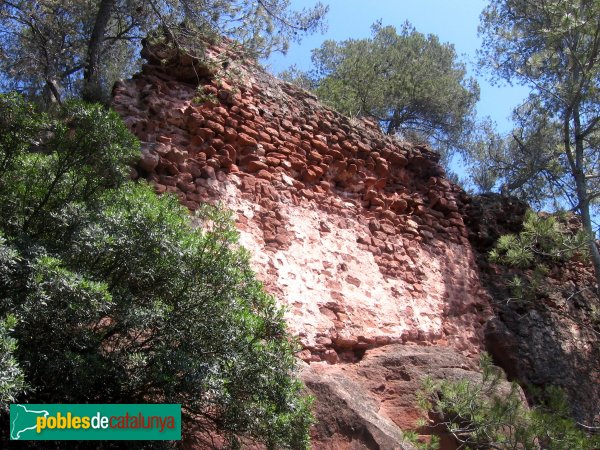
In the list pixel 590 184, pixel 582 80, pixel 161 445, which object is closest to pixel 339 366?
pixel 161 445

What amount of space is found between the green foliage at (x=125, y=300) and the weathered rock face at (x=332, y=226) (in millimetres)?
1390

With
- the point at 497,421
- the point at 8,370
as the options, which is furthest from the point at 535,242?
the point at 8,370

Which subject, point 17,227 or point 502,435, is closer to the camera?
point 17,227

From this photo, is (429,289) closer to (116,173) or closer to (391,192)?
(391,192)

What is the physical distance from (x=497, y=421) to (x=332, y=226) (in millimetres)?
2943

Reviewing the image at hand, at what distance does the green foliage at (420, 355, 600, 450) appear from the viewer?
5594 millimetres

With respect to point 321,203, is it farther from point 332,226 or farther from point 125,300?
point 125,300

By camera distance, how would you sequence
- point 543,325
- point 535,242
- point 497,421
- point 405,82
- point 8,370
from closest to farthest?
point 8,370, point 497,421, point 535,242, point 543,325, point 405,82

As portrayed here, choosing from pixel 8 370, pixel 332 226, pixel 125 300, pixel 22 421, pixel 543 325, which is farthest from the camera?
pixel 543 325

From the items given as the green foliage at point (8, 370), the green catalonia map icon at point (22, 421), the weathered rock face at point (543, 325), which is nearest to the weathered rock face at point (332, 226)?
the weathered rock face at point (543, 325)

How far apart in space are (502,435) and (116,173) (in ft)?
12.4

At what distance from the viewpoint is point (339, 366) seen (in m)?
6.77

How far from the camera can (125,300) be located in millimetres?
4148

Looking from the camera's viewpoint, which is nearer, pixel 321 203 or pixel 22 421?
pixel 22 421
